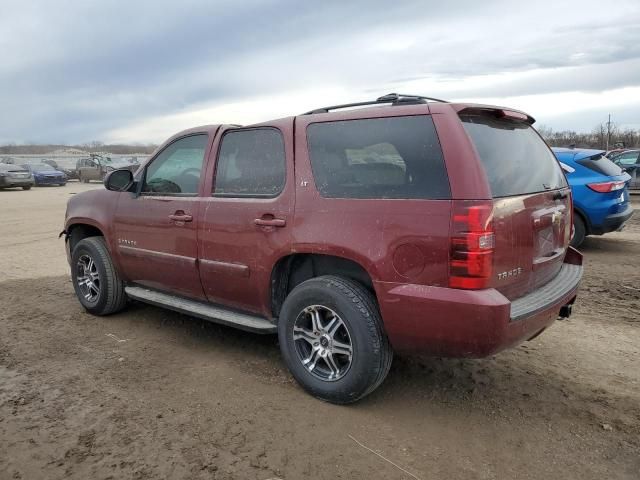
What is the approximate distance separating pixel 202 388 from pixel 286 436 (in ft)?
2.88

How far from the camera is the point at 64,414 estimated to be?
3.33 meters

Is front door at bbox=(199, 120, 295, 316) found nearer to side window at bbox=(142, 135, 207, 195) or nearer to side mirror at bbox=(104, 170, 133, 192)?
side window at bbox=(142, 135, 207, 195)

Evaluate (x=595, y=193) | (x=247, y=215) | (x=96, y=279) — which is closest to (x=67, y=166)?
(x=96, y=279)

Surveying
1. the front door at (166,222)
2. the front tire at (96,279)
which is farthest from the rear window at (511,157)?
the front tire at (96,279)

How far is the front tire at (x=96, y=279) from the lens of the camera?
5.14 m

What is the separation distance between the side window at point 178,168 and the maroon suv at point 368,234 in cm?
2

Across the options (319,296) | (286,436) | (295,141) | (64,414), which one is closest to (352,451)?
(286,436)

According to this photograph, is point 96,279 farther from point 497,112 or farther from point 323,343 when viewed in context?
point 497,112

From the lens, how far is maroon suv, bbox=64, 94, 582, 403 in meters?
2.92

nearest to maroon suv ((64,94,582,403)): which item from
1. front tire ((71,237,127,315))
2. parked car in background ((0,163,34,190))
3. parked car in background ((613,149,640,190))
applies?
front tire ((71,237,127,315))

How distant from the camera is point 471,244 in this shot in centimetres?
284

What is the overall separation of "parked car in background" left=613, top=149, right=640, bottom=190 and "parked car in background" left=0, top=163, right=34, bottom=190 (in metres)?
25.3

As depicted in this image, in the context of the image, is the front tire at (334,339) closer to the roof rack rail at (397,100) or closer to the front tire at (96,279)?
the roof rack rail at (397,100)

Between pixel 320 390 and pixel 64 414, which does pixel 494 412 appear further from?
pixel 64 414
